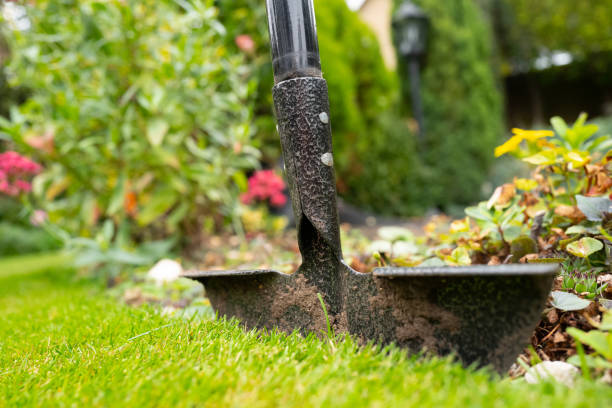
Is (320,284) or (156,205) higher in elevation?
(156,205)

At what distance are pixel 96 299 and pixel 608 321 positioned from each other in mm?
1973

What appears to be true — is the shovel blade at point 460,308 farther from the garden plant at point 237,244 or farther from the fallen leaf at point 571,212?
the fallen leaf at point 571,212

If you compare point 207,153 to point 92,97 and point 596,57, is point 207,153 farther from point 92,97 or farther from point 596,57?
point 596,57

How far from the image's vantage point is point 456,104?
19.5 ft

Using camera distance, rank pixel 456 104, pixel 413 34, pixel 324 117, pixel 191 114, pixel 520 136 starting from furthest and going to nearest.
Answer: pixel 456 104, pixel 413 34, pixel 191 114, pixel 520 136, pixel 324 117

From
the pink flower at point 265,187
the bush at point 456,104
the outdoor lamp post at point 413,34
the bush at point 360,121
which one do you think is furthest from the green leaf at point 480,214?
the bush at point 456,104

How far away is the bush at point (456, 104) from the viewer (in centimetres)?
587

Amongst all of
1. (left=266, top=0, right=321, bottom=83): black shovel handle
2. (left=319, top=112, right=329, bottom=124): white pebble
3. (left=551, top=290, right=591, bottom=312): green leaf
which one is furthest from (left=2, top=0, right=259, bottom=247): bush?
(left=551, top=290, right=591, bottom=312): green leaf

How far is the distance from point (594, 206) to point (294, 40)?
913 mm

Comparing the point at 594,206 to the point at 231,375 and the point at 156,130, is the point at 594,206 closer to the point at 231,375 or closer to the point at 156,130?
the point at 231,375

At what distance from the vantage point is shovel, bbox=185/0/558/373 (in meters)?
0.77

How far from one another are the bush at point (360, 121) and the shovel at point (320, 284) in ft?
9.57

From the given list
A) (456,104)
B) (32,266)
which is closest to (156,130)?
(32,266)

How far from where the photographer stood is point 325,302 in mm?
981
